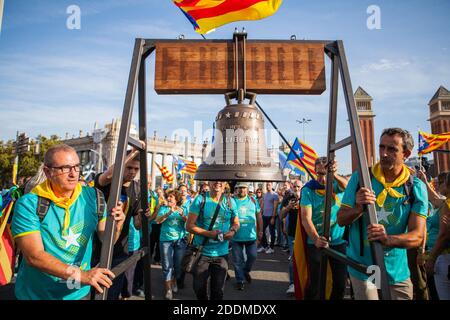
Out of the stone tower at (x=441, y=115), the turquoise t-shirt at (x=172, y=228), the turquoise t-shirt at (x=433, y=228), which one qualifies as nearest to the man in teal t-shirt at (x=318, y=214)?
the turquoise t-shirt at (x=433, y=228)

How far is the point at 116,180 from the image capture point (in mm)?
2047

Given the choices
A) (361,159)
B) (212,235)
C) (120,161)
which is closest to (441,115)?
(212,235)

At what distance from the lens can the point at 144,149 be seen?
2.66 meters

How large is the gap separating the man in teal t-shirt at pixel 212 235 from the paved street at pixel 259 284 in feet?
6.04

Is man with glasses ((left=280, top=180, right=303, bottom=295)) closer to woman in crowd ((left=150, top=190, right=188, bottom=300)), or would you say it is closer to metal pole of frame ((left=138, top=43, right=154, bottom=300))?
woman in crowd ((left=150, top=190, right=188, bottom=300))

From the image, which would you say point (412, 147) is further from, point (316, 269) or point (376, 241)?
point (316, 269)

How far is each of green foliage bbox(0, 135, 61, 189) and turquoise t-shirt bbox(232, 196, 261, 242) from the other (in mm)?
47073

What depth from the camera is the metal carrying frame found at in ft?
6.31

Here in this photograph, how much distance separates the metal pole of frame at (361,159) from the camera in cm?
181

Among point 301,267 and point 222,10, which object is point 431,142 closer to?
point 301,267

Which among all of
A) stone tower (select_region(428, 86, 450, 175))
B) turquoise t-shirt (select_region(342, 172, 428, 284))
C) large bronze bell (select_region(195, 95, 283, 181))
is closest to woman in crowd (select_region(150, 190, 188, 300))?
large bronze bell (select_region(195, 95, 283, 181))

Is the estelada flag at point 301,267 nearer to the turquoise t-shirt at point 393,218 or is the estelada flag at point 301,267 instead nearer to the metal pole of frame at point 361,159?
the turquoise t-shirt at point 393,218
